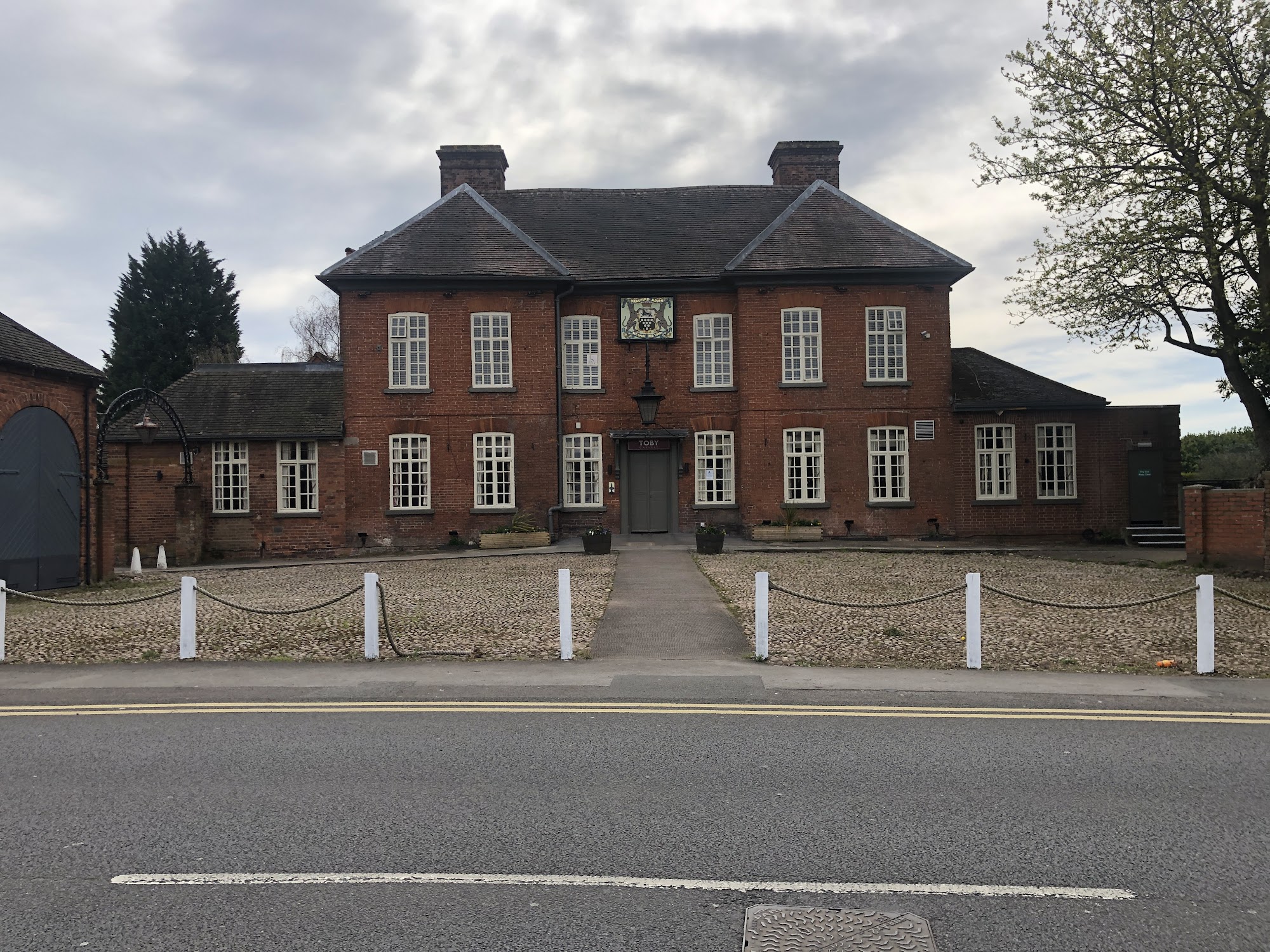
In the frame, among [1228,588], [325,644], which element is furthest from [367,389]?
[1228,588]

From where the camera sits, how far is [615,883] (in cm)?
438

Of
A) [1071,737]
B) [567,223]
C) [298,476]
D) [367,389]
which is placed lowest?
[1071,737]

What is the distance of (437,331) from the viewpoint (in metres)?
27.4

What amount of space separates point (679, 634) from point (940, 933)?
324 inches

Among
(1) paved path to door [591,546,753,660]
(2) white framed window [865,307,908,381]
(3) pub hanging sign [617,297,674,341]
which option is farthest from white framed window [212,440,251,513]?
(2) white framed window [865,307,908,381]

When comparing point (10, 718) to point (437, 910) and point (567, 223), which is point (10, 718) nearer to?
point (437, 910)

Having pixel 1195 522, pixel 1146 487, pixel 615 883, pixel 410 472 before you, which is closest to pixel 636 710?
pixel 615 883

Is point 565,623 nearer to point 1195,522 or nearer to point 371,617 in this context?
point 371,617

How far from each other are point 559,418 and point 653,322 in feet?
12.8

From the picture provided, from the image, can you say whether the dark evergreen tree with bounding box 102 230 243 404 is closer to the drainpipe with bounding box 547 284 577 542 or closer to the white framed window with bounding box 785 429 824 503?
→ the drainpipe with bounding box 547 284 577 542

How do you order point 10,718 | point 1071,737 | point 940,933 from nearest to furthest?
point 940,933
point 1071,737
point 10,718

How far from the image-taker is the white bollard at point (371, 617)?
10703 millimetres

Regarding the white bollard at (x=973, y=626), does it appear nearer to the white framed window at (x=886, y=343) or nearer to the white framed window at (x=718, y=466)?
the white framed window at (x=718, y=466)

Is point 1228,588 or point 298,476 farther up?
point 298,476
